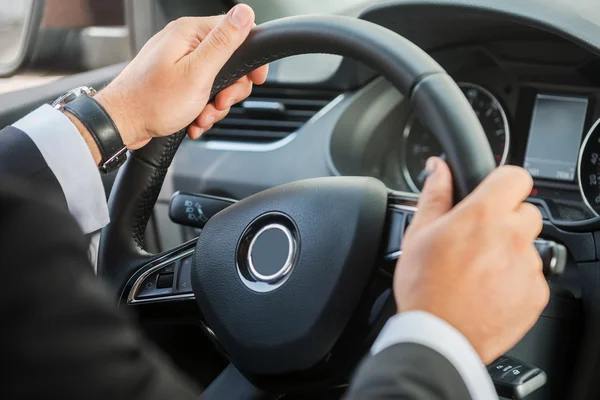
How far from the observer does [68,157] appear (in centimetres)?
98

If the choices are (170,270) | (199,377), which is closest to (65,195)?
(170,270)

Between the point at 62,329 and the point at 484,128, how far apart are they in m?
1.20

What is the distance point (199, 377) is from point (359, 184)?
504 millimetres

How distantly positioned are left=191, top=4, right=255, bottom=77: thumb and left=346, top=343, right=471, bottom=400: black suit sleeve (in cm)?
47

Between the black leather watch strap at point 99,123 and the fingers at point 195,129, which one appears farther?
Answer: the fingers at point 195,129

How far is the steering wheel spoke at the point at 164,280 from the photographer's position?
1.12m

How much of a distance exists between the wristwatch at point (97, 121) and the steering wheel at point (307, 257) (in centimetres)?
16

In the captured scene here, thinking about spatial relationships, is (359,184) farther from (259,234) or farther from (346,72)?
(346,72)

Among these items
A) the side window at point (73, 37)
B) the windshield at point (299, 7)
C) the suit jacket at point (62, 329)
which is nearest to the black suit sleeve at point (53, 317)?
the suit jacket at point (62, 329)

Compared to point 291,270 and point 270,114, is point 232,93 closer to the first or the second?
point 291,270

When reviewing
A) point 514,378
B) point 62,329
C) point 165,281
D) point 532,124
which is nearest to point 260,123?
point 532,124

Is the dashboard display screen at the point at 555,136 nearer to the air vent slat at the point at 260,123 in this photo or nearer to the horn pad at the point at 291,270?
the air vent slat at the point at 260,123

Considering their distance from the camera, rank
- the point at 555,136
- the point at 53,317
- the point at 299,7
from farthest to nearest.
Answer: the point at 299,7 → the point at 555,136 → the point at 53,317

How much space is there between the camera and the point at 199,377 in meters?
1.31
